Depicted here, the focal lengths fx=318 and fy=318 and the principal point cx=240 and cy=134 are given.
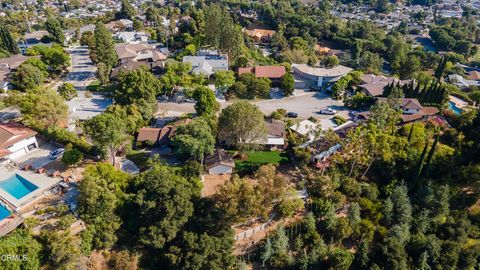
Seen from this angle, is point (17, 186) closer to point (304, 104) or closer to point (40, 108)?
point (40, 108)

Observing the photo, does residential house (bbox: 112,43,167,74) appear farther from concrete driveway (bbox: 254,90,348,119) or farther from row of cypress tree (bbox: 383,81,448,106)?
row of cypress tree (bbox: 383,81,448,106)

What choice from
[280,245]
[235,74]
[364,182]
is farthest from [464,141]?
[235,74]

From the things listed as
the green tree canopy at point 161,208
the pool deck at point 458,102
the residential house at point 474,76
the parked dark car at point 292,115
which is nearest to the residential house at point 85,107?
the green tree canopy at point 161,208

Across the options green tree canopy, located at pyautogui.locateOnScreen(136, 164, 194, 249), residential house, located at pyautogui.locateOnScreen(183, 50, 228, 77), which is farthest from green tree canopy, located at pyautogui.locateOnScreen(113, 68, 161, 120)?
green tree canopy, located at pyautogui.locateOnScreen(136, 164, 194, 249)

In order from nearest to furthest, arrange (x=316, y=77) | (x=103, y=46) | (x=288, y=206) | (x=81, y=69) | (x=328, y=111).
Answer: (x=288, y=206) → (x=328, y=111) → (x=103, y=46) → (x=316, y=77) → (x=81, y=69)

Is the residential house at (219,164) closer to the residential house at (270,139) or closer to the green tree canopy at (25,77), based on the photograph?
the residential house at (270,139)

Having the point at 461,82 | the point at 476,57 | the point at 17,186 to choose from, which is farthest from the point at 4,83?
the point at 476,57
